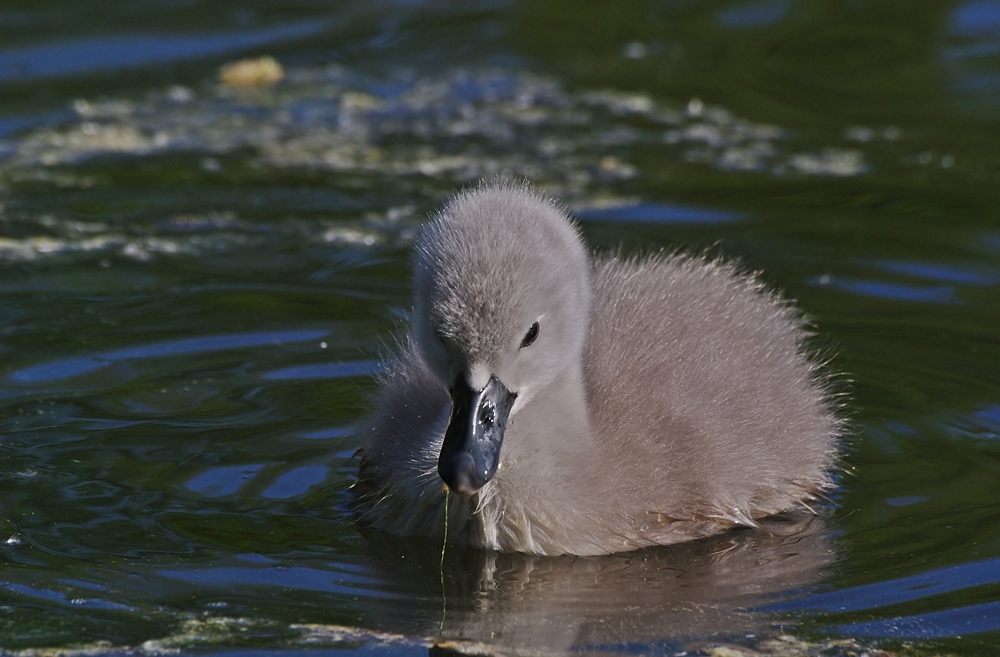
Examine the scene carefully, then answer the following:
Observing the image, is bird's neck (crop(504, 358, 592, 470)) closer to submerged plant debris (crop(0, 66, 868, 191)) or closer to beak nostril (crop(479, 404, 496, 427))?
beak nostril (crop(479, 404, 496, 427))

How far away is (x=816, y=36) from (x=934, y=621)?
6266 millimetres

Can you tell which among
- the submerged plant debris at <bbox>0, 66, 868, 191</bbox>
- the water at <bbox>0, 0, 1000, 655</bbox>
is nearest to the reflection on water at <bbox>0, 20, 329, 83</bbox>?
the water at <bbox>0, 0, 1000, 655</bbox>

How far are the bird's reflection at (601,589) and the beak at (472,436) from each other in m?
0.29

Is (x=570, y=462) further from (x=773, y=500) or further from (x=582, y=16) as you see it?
(x=582, y=16)

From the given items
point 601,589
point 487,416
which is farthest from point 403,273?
point 601,589

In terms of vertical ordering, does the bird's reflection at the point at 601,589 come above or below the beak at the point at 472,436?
below

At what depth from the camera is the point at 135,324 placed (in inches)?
228

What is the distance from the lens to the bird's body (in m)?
3.97

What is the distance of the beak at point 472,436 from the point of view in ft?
12.7

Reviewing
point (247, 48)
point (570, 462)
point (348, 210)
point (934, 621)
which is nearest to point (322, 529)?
point (570, 462)

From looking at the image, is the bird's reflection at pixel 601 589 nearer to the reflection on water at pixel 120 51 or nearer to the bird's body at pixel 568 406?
the bird's body at pixel 568 406

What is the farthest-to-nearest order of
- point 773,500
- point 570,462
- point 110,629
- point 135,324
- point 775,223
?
point 775,223 < point 135,324 < point 773,500 < point 570,462 < point 110,629

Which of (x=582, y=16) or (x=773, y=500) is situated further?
(x=582, y=16)

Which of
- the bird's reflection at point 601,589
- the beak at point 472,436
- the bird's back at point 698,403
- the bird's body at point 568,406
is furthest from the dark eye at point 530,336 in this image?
the bird's reflection at point 601,589
